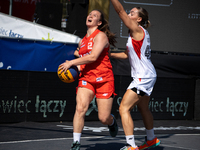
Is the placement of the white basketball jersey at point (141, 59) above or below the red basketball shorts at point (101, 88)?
above

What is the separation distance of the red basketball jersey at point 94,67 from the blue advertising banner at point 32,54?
390 cm

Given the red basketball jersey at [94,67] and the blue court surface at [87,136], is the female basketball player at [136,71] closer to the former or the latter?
the red basketball jersey at [94,67]

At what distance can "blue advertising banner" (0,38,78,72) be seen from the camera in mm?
8922

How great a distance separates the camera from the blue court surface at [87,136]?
6.05 metres

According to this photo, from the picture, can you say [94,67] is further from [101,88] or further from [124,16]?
[124,16]

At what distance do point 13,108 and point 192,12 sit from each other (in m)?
7.08

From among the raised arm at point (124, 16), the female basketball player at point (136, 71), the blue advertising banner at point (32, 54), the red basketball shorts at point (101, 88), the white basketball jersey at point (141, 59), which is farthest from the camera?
the blue advertising banner at point (32, 54)

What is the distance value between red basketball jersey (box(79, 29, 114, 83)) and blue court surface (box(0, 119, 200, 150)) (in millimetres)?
1236

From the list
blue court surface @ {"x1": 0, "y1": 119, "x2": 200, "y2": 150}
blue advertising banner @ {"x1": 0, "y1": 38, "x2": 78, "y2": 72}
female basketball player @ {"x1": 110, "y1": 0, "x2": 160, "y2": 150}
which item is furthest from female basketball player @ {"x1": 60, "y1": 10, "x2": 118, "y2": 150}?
blue advertising banner @ {"x1": 0, "y1": 38, "x2": 78, "y2": 72}

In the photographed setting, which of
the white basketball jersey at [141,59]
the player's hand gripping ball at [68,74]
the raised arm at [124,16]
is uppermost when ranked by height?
Answer: the raised arm at [124,16]

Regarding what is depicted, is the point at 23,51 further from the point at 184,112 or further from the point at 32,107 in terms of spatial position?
the point at 184,112

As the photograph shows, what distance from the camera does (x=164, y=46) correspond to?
12234 mm

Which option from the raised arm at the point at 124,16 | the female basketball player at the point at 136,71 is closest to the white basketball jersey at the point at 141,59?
the female basketball player at the point at 136,71

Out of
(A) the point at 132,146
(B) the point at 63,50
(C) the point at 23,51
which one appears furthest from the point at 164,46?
(A) the point at 132,146
